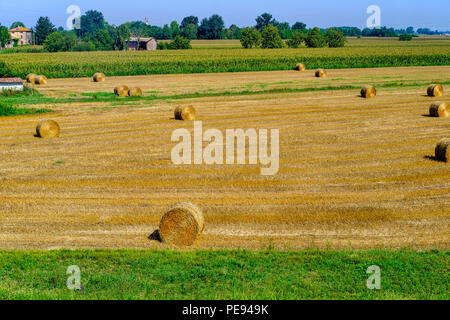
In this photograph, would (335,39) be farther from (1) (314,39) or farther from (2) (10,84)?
(2) (10,84)

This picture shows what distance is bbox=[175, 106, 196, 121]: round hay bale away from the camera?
32125 mm

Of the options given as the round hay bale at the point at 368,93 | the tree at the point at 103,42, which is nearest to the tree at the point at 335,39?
the tree at the point at 103,42

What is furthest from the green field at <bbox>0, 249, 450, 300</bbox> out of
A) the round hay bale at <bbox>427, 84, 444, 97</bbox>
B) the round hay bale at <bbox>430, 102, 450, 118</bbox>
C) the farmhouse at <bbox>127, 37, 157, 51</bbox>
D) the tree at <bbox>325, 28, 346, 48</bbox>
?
the farmhouse at <bbox>127, 37, 157, 51</bbox>

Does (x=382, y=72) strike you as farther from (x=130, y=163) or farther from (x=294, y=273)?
(x=294, y=273)

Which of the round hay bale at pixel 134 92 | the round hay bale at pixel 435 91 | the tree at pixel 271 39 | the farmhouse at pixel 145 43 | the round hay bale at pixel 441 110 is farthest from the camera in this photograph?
the farmhouse at pixel 145 43

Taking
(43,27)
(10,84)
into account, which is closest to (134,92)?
(10,84)

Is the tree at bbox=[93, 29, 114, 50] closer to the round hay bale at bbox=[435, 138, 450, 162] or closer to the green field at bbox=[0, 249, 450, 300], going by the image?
the round hay bale at bbox=[435, 138, 450, 162]

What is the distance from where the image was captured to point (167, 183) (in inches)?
798

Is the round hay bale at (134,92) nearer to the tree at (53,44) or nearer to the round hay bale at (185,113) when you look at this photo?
the round hay bale at (185,113)

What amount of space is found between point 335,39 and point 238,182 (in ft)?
399

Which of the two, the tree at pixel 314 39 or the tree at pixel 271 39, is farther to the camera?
the tree at pixel 271 39

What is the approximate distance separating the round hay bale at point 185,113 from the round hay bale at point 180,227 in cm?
1801

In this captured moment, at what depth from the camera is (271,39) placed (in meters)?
132

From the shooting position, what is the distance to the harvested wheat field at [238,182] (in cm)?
1541
